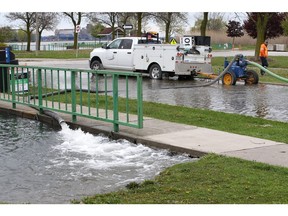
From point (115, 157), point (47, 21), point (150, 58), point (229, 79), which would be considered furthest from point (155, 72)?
point (47, 21)

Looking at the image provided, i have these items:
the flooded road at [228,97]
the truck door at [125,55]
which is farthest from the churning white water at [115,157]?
the truck door at [125,55]

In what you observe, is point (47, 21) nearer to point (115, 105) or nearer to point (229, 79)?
point (229, 79)

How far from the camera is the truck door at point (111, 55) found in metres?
23.3

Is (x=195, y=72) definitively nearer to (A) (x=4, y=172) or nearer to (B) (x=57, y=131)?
(B) (x=57, y=131)

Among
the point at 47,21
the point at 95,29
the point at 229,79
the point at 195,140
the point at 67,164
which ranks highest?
the point at 47,21

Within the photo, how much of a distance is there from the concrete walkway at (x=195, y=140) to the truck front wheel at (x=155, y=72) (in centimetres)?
1083

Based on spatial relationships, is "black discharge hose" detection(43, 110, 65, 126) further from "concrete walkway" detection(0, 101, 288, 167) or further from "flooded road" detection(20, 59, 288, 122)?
"flooded road" detection(20, 59, 288, 122)

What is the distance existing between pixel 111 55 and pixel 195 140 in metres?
15.5

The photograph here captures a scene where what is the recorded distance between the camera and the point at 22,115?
1210cm

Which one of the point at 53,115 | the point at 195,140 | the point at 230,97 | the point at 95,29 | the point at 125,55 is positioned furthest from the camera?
the point at 95,29

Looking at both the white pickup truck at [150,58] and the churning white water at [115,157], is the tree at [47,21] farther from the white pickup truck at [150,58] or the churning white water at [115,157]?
the churning white water at [115,157]

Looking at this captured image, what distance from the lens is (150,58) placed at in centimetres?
2152

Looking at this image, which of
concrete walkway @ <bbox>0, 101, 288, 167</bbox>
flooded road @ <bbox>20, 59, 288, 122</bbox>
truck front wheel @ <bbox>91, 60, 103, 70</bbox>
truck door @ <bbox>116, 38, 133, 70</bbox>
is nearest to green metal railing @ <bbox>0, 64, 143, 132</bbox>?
concrete walkway @ <bbox>0, 101, 288, 167</bbox>

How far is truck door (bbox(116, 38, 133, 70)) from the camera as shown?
2266 cm
